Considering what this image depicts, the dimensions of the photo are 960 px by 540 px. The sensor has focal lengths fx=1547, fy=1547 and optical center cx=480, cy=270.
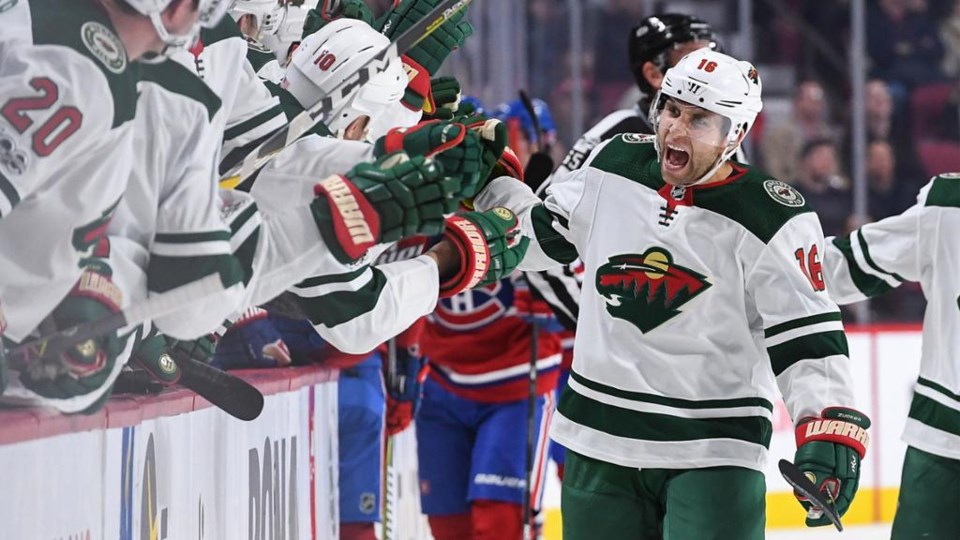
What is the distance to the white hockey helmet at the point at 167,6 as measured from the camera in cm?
Answer: 165

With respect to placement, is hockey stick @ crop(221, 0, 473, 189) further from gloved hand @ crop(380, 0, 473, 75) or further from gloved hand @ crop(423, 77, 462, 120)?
gloved hand @ crop(423, 77, 462, 120)

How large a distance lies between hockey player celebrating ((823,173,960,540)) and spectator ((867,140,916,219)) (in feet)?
11.9

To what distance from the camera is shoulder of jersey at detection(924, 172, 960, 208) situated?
3.28m

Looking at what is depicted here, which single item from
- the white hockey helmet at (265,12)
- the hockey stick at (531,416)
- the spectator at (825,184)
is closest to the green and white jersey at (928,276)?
the hockey stick at (531,416)

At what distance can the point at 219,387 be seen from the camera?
214cm

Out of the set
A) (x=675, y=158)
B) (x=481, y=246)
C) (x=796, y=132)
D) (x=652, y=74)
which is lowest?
(x=481, y=246)

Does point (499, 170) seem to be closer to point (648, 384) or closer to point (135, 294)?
point (648, 384)

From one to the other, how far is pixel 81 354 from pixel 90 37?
0.34 meters

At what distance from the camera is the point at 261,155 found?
2.06m

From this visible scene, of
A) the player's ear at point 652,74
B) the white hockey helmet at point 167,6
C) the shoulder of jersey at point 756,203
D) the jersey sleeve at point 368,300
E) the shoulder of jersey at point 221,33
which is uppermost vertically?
the player's ear at point 652,74

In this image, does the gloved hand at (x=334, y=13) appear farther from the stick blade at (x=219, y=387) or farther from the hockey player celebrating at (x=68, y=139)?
the hockey player celebrating at (x=68, y=139)

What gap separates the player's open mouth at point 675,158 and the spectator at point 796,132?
4736 millimetres

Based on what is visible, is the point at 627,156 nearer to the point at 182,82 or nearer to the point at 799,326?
the point at 799,326

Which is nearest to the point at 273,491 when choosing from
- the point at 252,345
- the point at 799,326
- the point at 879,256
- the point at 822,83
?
the point at 252,345
